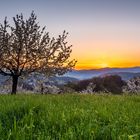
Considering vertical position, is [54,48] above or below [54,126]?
above

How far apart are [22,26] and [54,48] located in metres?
3.72

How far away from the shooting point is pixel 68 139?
496 centimetres

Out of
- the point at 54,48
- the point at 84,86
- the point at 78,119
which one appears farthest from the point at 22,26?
the point at 84,86

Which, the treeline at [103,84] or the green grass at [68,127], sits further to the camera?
the treeline at [103,84]

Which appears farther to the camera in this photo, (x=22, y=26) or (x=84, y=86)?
(x=84, y=86)

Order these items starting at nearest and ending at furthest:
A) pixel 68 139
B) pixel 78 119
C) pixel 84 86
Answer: pixel 68 139 < pixel 78 119 < pixel 84 86

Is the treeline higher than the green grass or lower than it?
lower

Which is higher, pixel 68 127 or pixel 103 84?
pixel 68 127

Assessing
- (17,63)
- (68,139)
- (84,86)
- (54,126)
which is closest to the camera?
(68,139)

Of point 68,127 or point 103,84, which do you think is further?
point 103,84

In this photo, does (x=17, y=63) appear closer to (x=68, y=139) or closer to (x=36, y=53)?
(x=36, y=53)

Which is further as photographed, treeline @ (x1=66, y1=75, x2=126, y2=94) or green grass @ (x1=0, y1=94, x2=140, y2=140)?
treeline @ (x1=66, y1=75, x2=126, y2=94)

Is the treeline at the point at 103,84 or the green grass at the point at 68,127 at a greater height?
the green grass at the point at 68,127

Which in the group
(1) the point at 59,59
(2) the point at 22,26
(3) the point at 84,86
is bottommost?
(3) the point at 84,86
